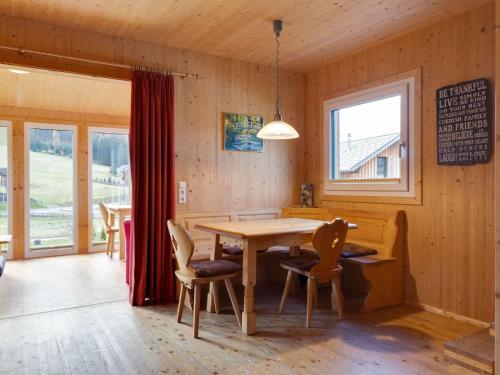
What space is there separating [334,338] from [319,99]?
110 inches

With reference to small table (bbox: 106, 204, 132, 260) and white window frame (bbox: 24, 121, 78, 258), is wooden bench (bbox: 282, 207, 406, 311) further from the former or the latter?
white window frame (bbox: 24, 121, 78, 258)

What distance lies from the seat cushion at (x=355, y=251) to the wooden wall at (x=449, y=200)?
0.37 metres

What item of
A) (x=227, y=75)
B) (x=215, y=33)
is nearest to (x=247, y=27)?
(x=215, y=33)

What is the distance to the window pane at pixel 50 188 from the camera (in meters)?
5.94

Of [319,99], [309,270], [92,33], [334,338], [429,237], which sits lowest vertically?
[334,338]

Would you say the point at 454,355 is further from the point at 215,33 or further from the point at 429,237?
the point at 215,33

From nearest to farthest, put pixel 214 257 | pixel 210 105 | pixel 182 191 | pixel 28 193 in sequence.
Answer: pixel 214 257
pixel 182 191
pixel 210 105
pixel 28 193

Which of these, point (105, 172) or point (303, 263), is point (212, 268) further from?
point (105, 172)

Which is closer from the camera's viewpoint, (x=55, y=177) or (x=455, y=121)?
(x=455, y=121)

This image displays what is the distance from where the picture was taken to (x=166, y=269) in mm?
3678

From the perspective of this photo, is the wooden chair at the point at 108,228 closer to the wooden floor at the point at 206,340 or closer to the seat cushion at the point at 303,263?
the wooden floor at the point at 206,340

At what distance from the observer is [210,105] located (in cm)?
404

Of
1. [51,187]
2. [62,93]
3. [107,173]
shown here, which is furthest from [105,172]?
[62,93]

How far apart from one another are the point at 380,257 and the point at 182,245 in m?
1.89
